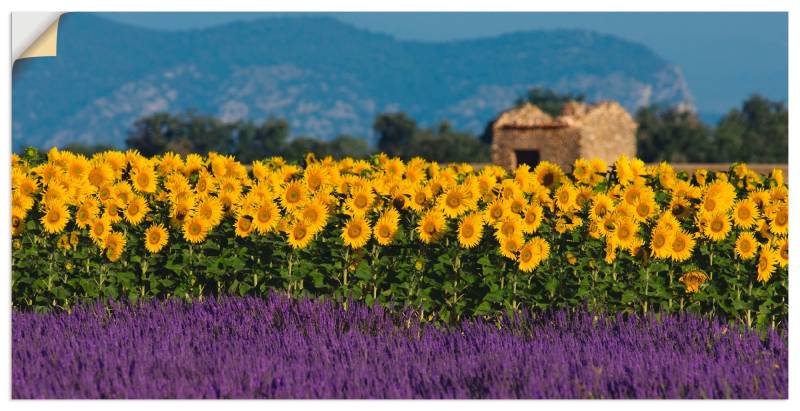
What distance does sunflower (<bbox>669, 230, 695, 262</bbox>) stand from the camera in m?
5.80

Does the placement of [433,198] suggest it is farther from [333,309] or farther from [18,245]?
[18,245]

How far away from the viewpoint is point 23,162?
6.95 meters

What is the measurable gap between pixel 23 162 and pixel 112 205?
1.14 m

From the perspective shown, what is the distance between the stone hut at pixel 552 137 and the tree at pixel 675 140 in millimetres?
32917

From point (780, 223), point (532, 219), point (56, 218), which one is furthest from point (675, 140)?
point (56, 218)

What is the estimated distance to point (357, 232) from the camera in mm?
5766

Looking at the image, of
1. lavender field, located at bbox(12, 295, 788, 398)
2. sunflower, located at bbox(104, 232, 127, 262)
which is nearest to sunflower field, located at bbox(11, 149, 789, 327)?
sunflower, located at bbox(104, 232, 127, 262)

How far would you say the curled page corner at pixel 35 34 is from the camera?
457cm

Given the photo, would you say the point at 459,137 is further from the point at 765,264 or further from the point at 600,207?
the point at 765,264

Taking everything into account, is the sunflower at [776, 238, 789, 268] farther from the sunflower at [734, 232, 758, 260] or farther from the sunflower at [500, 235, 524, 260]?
the sunflower at [500, 235, 524, 260]

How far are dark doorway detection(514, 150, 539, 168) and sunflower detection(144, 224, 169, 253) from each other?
60.1 ft
